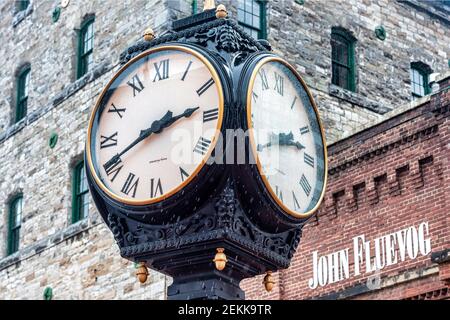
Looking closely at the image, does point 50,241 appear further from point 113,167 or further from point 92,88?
point 113,167

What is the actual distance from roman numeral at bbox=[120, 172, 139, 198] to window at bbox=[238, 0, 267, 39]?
18.2m

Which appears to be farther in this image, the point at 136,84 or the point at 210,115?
the point at 136,84

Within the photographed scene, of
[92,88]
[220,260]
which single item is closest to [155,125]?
[220,260]

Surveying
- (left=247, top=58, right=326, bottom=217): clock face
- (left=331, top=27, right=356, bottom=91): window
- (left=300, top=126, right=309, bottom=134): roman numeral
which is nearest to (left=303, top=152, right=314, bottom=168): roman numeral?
(left=247, top=58, right=326, bottom=217): clock face

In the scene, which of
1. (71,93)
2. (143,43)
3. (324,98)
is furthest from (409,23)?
(143,43)

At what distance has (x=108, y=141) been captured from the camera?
503cm

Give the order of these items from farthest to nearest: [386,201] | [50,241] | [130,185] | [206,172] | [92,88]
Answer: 1. [50,241]
2. [92,88]
3. [386,201]
4. [130,185]
5. [206,172]

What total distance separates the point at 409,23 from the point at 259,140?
22.4 metres

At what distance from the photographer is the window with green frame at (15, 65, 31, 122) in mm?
27123

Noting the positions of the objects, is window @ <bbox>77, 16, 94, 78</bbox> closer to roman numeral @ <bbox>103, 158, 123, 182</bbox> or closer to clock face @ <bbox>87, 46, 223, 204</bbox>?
clock face @ <bbox>87, 46, 223, 204</bbox>

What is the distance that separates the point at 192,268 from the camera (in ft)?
15.2

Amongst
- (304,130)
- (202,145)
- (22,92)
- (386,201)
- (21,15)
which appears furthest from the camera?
(21,15)

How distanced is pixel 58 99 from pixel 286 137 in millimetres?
20746
